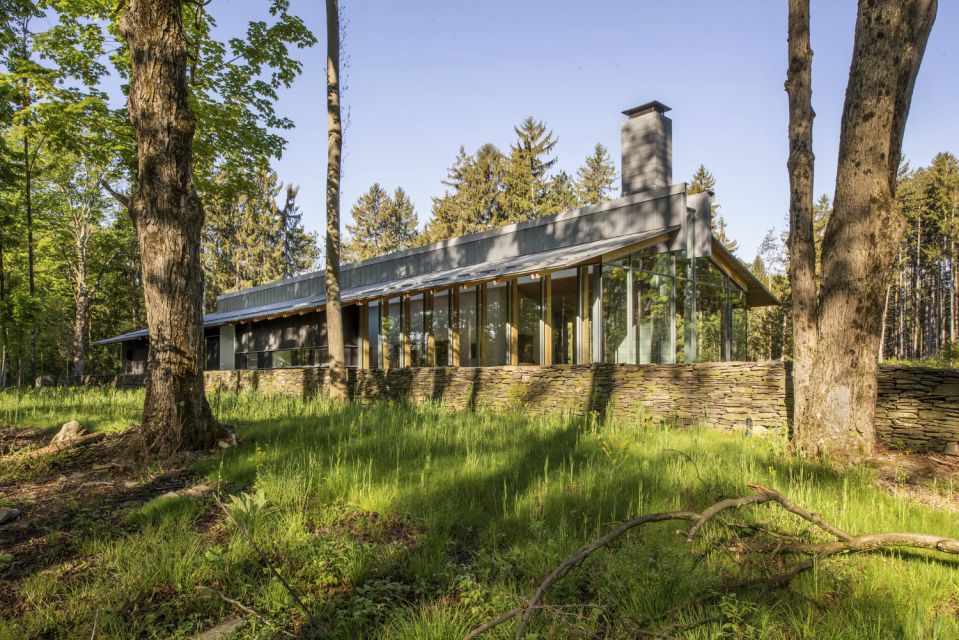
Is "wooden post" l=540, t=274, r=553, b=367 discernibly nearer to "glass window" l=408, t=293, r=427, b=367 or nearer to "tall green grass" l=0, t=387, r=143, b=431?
"glass window" l=408, t=293, r=427, b=367

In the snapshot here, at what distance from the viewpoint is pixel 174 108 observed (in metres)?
5.96

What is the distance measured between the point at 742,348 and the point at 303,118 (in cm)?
1501

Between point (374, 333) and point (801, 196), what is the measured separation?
45.3 ft

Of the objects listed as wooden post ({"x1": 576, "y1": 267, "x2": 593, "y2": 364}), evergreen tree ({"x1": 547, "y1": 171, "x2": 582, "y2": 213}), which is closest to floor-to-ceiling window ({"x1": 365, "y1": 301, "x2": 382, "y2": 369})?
wooden post ({"x1": 576, "y1": 267, "x2": 593, "y2": 364})

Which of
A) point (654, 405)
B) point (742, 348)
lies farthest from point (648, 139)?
point (654, 405)

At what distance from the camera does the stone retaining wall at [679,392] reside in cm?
627

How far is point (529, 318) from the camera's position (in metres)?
14.2

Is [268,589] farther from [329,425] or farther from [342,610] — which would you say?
[329,425]

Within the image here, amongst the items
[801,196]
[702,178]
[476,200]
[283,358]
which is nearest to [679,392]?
[801,196]

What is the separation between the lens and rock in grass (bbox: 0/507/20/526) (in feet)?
12.7

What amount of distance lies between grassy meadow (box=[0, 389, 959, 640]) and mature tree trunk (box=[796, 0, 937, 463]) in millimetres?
695

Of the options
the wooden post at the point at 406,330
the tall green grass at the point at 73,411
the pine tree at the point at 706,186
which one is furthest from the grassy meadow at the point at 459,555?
the pine tree at the point at 706,186

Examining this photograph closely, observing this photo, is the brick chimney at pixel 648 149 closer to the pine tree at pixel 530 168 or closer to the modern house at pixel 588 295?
the modern house at pixel 588 295

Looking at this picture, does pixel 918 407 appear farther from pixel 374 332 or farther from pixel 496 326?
pixel 374 332
